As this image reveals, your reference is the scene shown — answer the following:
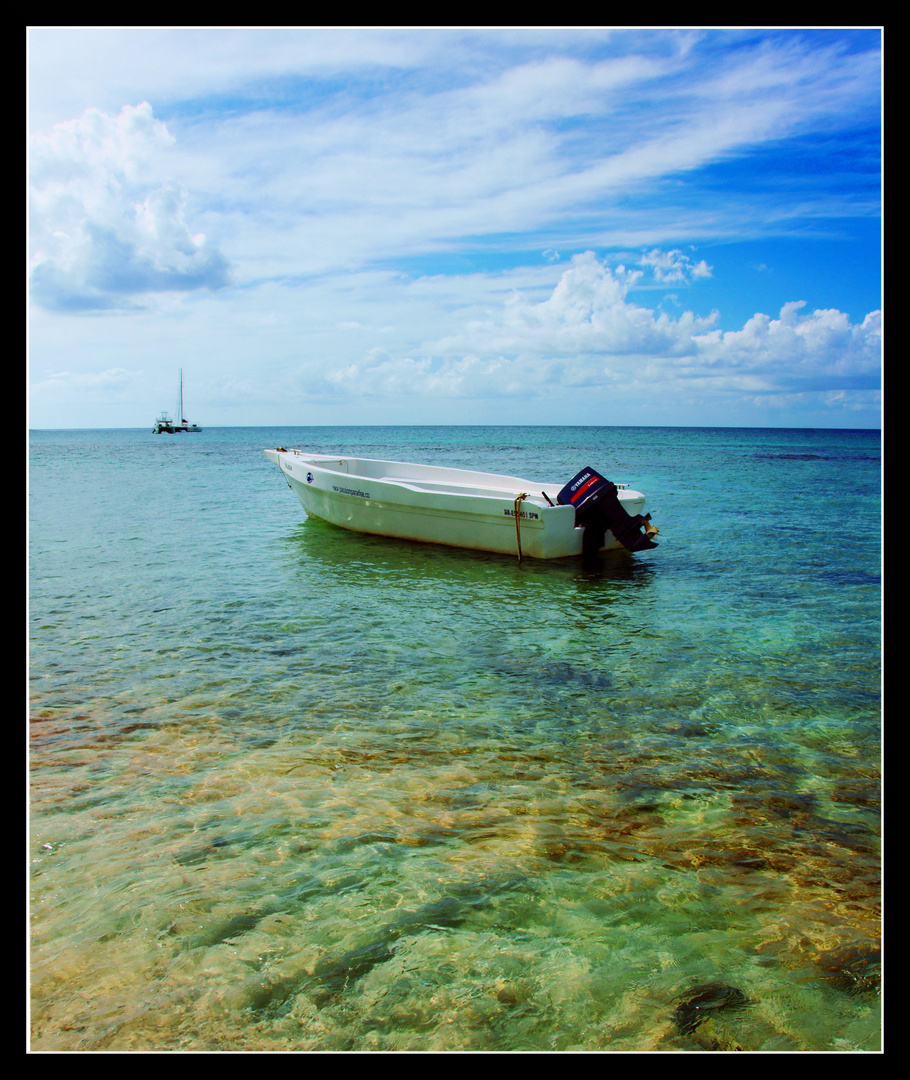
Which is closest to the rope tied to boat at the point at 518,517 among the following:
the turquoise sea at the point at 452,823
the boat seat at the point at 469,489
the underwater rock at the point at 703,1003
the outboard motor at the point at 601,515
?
the outboard motor at the point at 601,515

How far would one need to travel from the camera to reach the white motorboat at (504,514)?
1062 cm

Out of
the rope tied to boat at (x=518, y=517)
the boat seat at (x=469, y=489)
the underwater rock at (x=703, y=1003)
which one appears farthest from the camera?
the boat seat at (x=469, y=489)

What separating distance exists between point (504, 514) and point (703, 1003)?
864 cm

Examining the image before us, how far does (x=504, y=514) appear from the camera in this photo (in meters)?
10.7

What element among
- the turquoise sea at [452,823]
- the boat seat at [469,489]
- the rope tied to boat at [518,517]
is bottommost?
the turquoise sea at [452,823]

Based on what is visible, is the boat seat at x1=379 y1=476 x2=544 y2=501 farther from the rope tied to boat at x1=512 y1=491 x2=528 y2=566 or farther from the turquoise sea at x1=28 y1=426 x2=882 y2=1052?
the turquoise sea at x1=28 y1=426 x2=882 y2=1052

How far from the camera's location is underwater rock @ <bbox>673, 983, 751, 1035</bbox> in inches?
88.2

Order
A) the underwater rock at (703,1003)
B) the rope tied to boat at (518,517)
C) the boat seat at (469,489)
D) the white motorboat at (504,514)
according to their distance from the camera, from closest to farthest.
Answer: the underwater rock at (703,1003) < the rope tied to boat at (518,517) < the white motorboat at (504,514) < the boat seat at (469,489)

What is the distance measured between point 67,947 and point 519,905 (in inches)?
67.2

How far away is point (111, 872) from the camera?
306cm

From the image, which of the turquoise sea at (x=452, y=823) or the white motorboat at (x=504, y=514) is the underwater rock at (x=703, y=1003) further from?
the white motorboat at (x=504, y=514)

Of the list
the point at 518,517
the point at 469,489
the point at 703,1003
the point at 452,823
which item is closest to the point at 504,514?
the point at 518,517
